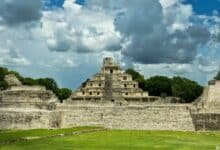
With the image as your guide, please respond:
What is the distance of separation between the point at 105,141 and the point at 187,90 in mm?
62440

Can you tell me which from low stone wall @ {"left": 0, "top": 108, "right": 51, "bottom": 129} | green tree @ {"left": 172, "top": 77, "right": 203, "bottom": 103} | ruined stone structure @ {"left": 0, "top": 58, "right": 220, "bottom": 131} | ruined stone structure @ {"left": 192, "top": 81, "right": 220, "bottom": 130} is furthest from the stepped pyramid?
green tree @ {"left": 172, "top": 77, "right": 203, "bottom": 103}

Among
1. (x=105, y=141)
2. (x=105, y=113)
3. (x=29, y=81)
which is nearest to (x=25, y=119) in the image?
(x=105, y=113)

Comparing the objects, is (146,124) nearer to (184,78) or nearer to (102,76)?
(102,76)

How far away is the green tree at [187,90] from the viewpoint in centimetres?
10994

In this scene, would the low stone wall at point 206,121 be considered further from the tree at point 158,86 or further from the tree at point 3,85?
the tree at point 158,86

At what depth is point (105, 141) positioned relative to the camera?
169ft

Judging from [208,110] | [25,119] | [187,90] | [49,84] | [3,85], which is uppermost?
[49,84]

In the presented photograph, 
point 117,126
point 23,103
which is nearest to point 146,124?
point 117,126

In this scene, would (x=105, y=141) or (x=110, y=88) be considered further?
(x=110, y=88)

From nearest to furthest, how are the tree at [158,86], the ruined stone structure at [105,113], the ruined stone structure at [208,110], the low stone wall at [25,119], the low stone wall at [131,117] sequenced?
the ruined stone structure at [208,110] < the ruined stone structure at [105,113] < the low stone wall at [131,117] < the low stone wall at [25,119] < the tree at [158,86]

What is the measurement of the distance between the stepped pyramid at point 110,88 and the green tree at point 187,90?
2067 centimetres

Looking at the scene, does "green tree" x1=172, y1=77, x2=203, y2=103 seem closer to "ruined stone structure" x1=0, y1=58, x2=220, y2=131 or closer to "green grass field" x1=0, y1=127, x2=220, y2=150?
"ruined stone structure" x1=0, y1=58, x2=220, y2=131

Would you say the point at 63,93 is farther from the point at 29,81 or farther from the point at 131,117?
the point at 131,117

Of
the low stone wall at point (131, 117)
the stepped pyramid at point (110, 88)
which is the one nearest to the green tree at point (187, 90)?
the stepped pyramid at point (110, 88)
